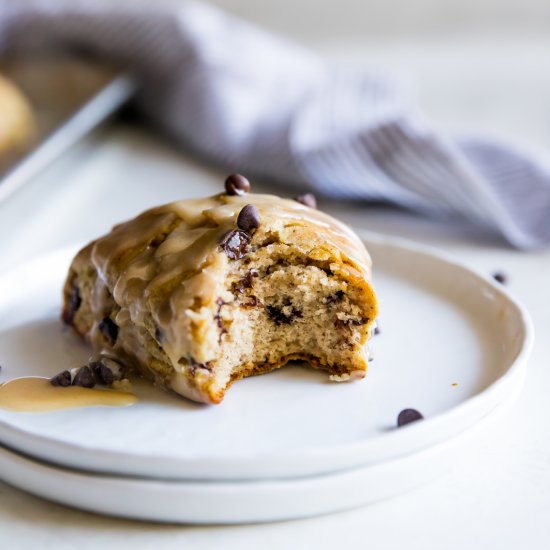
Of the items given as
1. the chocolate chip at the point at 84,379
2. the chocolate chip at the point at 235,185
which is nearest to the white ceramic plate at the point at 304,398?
the chocolate chip at the point at 84,379

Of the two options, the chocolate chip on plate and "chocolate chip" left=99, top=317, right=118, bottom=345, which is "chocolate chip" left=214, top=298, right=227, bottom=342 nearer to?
the chocolate chip on plate

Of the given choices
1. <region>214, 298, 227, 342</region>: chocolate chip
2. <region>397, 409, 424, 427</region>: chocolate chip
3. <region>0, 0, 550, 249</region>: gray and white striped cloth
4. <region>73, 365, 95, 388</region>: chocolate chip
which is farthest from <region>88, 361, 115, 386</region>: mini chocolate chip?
<region>0, 0, 550, 249</region>: gray and white striped cloth

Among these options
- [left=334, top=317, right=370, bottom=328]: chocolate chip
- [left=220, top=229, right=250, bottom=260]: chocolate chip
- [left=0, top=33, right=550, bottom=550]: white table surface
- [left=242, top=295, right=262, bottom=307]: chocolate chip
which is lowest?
[left=0, top=33, right=550, bottom=550]: white table surface

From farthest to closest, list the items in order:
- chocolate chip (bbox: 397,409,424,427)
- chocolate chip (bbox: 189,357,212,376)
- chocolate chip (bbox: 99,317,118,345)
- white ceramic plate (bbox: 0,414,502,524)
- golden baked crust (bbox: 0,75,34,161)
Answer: golden baked crust (bbox: 0,75,34,161) < chocolate chip (bbox: 99,317,118,345) < chocolate chip (bbox: 189,357,212,376) < chocolate chip (bbox: 397,409,424,427) < white ceramic plate (bbox: 0,414,502,524)

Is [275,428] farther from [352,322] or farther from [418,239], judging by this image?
[418,239]

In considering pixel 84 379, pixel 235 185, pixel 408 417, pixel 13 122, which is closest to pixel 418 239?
pixel 235 185

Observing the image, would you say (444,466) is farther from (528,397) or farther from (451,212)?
(451,212)

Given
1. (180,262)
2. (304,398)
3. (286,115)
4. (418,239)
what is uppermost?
(180,262)
